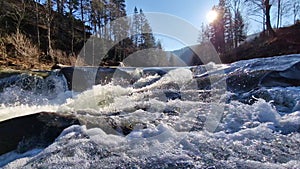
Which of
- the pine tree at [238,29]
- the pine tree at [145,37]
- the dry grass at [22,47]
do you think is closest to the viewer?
the dry grass at [22,47]

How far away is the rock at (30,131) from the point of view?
3320 mm

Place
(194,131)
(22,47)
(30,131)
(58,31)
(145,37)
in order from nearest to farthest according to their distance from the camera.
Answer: (30,131), (194,131), (22,47), (58,31), (145,37)

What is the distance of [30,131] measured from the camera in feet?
11.4

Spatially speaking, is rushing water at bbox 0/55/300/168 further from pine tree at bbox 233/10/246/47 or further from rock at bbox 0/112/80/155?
pine tree at bbox 233/10/246/47

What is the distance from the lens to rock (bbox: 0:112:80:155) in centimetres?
332

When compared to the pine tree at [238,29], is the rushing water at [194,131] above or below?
below

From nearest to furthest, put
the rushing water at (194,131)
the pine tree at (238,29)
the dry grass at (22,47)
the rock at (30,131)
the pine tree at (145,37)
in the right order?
the rushing water at (194,131)
the rock at (30,131)
the dry grass at (22,47)
the pine tree at (238,29)
the pine tree at (145,37)

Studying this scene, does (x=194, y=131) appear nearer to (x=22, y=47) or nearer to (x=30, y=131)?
(x=30, y=131)

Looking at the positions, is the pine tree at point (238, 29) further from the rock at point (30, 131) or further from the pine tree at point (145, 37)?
the rock at point (30, 131)

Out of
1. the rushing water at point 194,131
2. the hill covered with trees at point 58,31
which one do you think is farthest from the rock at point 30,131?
the hill covered with trees at point 58,31

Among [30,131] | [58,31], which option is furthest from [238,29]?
[30,131]

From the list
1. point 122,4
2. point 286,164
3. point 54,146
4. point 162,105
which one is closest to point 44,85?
point 162,105

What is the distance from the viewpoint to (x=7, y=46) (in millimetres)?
16219

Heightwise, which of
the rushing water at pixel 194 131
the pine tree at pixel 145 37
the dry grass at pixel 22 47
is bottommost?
the rushing water at pixel 194 131
